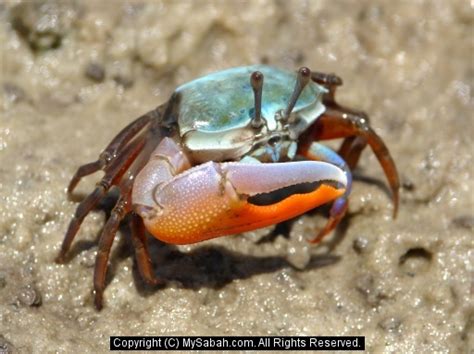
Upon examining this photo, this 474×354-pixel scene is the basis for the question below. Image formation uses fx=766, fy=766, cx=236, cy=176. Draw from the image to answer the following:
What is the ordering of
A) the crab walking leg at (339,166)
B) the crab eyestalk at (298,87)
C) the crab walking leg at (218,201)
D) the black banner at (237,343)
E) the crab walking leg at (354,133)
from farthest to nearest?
the crab walking leg at (354,133)
the crab walking leg at (339,166)
the crab eyestalk at (298,87)
the black banner at (237,343)
the crab walking leg at (218,201)

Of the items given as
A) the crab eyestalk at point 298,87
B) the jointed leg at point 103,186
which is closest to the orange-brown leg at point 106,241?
the jointed leg at point 103,186

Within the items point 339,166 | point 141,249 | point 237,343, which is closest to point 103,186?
point 141,249

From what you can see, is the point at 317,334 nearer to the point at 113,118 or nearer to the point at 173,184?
the point at 173,184

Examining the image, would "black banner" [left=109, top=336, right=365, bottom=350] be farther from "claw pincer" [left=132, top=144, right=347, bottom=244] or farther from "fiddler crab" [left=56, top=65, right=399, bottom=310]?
"claw pincer" [left=132, top=144, right=347, bottom=244]

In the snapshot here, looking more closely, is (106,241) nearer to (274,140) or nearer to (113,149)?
(113,149)

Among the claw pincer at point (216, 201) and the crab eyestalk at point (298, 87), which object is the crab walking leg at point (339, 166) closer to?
the crab eyestalk at point (298, 87)

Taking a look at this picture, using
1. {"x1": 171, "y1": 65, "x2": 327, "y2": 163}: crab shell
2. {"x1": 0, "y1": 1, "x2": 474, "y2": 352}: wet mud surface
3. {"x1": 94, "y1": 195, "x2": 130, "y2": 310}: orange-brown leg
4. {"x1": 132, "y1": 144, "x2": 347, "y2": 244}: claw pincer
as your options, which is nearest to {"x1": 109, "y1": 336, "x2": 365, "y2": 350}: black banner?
{"x1": 0, "y1": 1, "x2": 474, "y2": 352}: wet mud surface
